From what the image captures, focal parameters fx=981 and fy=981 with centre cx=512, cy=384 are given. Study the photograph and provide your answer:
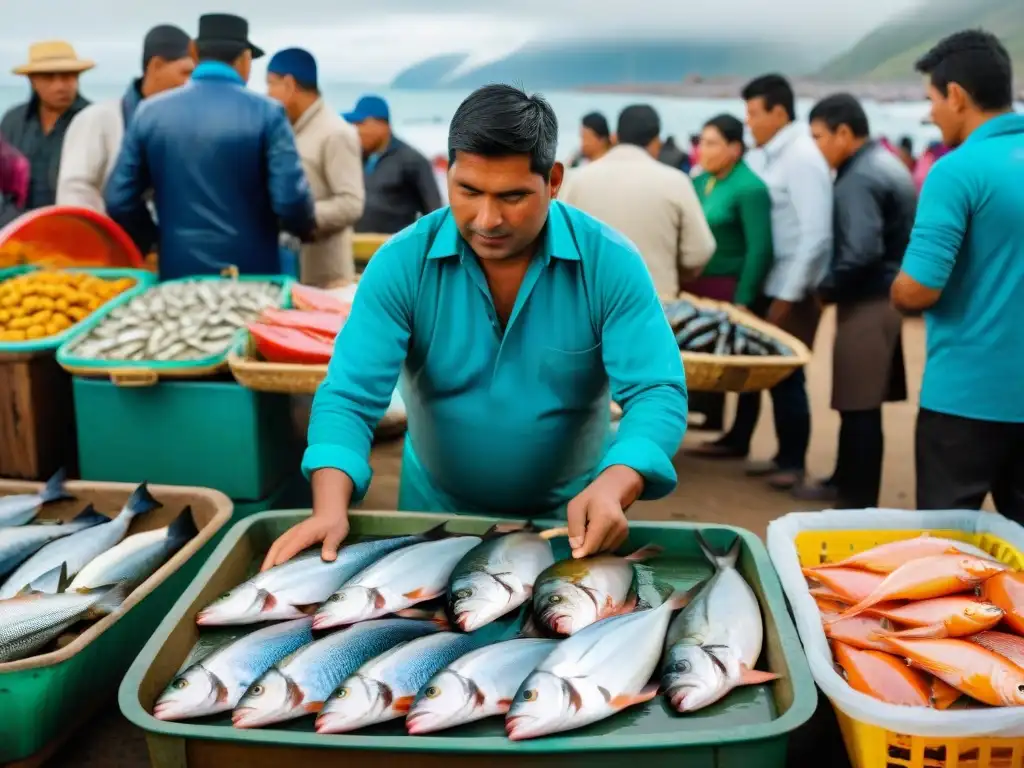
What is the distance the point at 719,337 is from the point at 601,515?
96.5 inches

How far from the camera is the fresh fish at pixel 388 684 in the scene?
132 cm

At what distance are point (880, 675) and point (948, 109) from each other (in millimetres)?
2059

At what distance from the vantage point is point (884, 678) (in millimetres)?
1530

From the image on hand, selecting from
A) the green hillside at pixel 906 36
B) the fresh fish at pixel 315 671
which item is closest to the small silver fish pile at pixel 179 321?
the fresh fish at pixel 315 671

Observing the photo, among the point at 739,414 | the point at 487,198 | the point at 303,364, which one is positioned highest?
the point at 487,198

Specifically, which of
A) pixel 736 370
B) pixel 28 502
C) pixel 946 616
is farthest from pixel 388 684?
pixel 736 370

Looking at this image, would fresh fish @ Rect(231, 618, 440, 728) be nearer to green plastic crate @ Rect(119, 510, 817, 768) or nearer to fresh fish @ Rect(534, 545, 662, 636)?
green plastic crate @ Rect(119, 510, 817, 768)

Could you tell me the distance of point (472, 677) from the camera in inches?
54.0

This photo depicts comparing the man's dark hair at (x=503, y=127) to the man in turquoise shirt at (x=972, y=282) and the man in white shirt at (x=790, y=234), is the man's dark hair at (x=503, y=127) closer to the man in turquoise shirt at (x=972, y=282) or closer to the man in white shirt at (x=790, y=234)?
the man in turquoise shirt at (x=972, y=282)

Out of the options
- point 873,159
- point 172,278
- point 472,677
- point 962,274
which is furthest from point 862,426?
point 472,677

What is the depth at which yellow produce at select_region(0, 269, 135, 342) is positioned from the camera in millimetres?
3467

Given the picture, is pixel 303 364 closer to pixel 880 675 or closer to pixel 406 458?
pixel 406 458

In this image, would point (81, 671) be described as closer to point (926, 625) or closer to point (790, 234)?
point (926, 625)

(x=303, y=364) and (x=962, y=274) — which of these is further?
(x=303, y=364)
